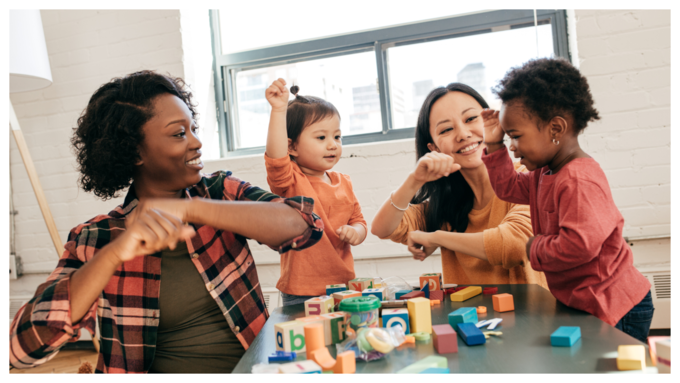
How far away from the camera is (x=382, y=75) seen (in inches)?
104

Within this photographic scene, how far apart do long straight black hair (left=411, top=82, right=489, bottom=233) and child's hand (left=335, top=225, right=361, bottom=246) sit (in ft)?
0.93

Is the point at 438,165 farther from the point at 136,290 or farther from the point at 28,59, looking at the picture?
the point at 28,59

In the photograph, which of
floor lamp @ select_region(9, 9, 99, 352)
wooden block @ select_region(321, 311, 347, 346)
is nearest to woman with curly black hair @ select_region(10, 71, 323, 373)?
wooden block @ select_region(321, 311, 347, 346)

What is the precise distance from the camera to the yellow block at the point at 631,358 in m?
0.60

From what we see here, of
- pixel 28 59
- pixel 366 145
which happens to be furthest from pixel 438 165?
pixel 28 59

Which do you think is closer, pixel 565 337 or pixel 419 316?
pixel 565 337

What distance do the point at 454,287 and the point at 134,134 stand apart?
87 cm

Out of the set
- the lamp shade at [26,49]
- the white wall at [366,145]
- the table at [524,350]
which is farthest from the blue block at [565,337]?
the lamp shade at [26,49]

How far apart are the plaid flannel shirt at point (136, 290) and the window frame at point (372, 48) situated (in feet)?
5.27

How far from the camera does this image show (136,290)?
1.05 metres

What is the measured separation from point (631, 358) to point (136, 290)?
974mm

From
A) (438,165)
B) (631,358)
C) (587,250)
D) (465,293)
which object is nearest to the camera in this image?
(631,358)

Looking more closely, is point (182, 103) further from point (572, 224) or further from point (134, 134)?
point (572, 224)
